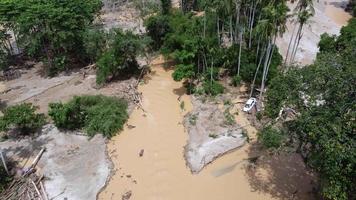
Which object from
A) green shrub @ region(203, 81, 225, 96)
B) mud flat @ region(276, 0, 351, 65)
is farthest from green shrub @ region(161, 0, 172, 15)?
green shrub @ region(203, 81, 225, 96)

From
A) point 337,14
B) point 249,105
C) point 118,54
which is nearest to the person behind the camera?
point 249,105

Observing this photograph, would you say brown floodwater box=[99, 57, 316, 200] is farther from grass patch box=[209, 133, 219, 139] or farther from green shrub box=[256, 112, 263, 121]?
grass patch box=[209, 133, 219, 139]

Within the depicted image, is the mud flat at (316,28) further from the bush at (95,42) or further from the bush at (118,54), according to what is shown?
the bush at (95,42)

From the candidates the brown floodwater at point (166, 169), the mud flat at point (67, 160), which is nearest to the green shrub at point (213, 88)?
the brown floodwater at point (166, 169)

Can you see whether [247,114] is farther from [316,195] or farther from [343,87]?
[343,87]

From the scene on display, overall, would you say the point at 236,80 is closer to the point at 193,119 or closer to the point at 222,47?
the point at 222,47

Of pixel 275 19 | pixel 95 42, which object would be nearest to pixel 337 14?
pixel 275 19
